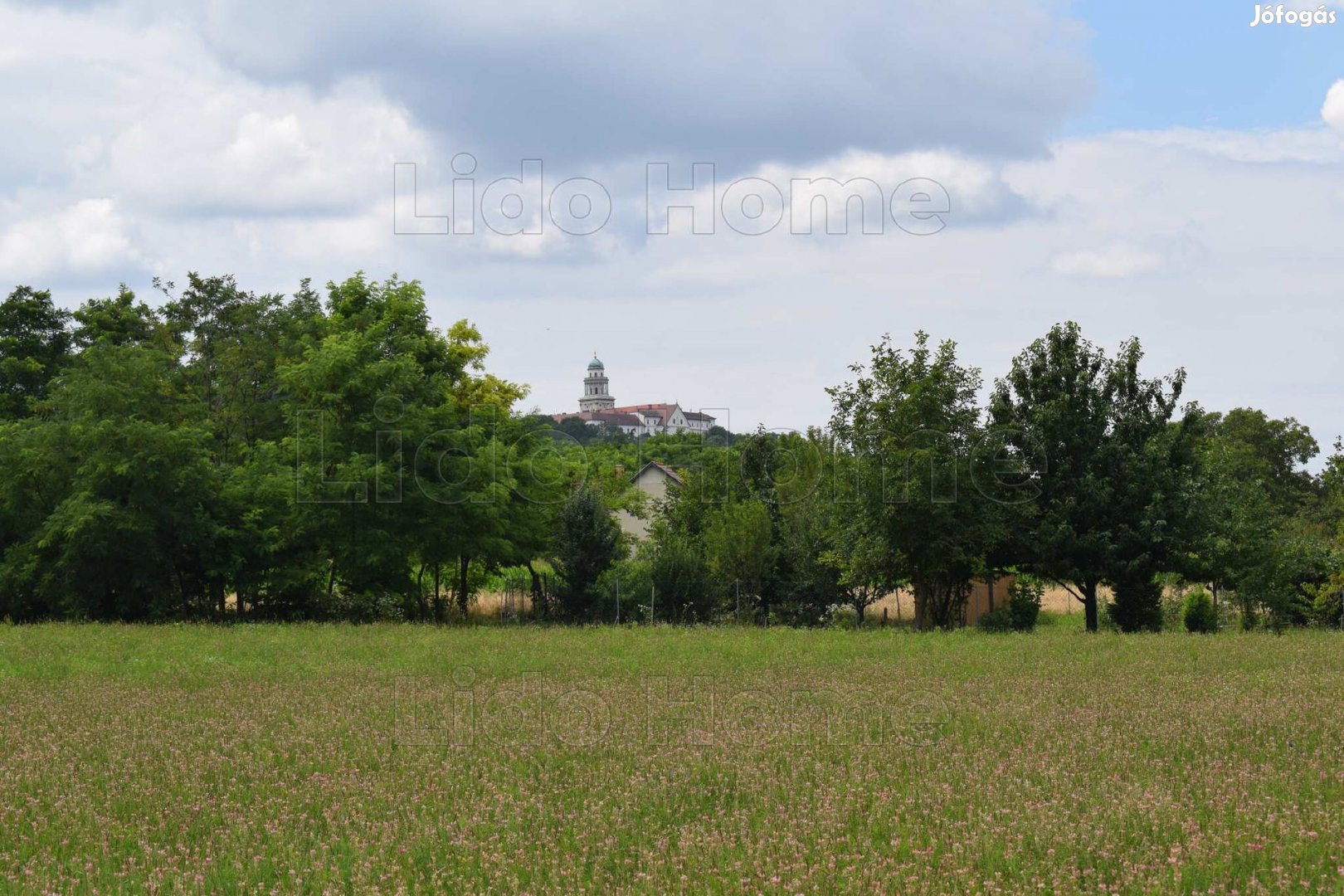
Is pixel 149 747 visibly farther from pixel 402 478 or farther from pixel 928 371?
pixel 928 371

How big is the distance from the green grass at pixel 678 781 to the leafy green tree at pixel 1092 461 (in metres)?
14.1

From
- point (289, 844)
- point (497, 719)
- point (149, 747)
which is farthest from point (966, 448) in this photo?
point (289, 844)

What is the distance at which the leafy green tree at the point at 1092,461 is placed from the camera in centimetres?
3394

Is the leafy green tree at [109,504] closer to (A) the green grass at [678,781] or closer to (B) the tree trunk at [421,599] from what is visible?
(B) the tree trunk at [421,599]

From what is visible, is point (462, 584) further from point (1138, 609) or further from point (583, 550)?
point (1138, 609)

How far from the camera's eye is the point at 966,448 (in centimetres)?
3319

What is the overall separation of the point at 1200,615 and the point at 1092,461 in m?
9.23

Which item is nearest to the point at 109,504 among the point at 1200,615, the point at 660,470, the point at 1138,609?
the point at 1138,609

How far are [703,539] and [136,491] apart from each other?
62.3 ft

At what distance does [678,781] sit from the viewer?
35.1ft

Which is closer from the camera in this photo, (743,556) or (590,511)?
(590,511)

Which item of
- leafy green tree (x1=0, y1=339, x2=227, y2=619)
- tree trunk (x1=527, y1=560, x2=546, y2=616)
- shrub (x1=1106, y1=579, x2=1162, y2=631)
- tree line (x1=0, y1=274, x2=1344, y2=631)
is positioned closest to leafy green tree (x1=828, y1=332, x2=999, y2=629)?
tree line (x1=0, y1=274, x2=1344, y2=631)

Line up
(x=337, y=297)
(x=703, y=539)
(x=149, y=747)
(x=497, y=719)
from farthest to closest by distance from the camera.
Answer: (x=337, y=297) < (x=703, y=539) < (x=497, y=719) < (x=149, y=747)

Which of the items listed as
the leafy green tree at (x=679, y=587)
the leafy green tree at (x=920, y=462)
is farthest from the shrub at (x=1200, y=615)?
the leafy green tree at (x=679, y=587)
